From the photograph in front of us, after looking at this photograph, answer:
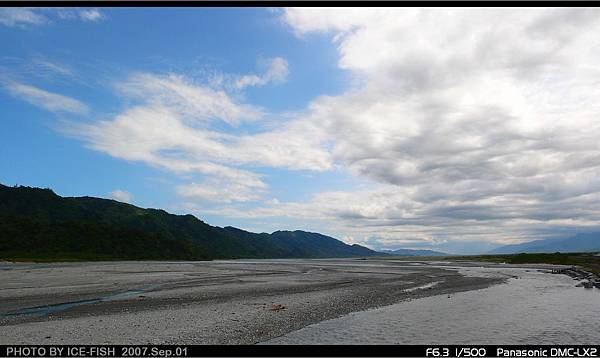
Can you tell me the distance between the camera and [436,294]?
153 ft

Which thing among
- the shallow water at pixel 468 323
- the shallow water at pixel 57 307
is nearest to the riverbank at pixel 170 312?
the shallow water at pixel 57 307

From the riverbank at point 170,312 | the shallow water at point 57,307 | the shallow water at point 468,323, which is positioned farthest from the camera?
the shallow water at point 57,307

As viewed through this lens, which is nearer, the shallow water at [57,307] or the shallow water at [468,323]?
the shallow water at [468,323]

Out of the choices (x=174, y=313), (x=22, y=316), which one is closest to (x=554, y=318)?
(x=174, y=313)

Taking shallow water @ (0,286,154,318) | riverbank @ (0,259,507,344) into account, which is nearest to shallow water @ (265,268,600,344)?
riverbank @ (0,259,507,344)

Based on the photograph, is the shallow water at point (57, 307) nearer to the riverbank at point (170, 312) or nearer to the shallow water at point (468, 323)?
the riverbank at point (170, 312)

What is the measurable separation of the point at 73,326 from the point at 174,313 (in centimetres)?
712

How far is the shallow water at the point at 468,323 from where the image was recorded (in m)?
24.1

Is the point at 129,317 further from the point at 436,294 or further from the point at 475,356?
the point at 436,294

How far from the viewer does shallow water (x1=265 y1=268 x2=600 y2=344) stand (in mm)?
24109

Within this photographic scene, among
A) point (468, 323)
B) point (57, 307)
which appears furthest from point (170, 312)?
point (468, 323)

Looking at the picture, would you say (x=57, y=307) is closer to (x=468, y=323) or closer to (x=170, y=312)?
(x=170, y=312)

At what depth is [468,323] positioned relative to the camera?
1136 inches

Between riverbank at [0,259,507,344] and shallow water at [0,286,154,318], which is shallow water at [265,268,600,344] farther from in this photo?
shallow water at [0,286,154,318]
